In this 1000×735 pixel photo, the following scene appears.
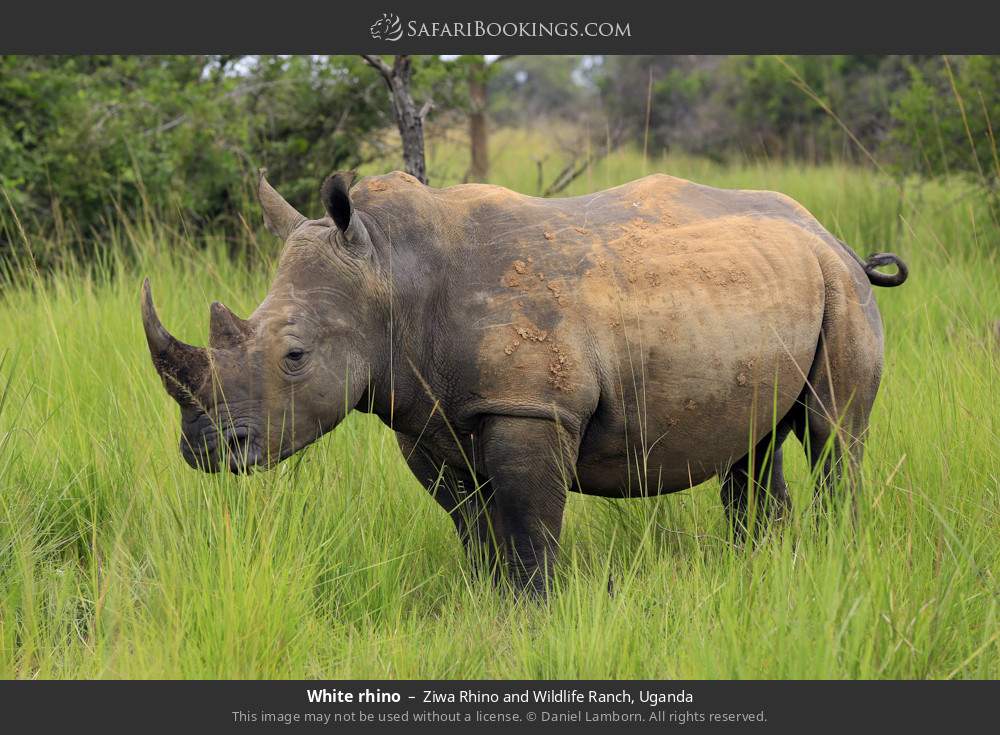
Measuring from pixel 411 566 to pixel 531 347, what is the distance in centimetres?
104

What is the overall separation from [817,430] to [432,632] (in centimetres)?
153

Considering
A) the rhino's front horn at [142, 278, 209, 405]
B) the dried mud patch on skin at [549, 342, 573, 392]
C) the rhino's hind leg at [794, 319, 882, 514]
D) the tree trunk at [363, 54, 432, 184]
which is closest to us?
the rhino's front horn at [142, 278, 209, 405]

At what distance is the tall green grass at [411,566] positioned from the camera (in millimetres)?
3293

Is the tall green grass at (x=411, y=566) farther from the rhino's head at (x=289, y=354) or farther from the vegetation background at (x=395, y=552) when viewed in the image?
the rhino's head at (x=289, y=354)

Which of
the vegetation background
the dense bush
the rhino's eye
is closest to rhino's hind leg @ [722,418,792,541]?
the vegetation background

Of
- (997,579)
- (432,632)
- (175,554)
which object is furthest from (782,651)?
(175,554)

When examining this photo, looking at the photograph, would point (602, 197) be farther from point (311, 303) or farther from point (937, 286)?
point (937, 286)

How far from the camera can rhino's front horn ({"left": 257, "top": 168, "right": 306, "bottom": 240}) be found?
3.99m

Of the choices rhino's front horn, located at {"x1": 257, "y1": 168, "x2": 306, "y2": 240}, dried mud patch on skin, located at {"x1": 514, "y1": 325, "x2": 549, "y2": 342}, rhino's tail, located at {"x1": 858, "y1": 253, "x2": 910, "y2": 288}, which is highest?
rhino's front horn, located at {"x1": 257, "y1": 168, "x2": 306, "y2": 240}

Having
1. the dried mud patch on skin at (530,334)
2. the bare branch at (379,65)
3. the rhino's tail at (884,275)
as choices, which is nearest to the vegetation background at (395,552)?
the rhino's tail at (884,275)

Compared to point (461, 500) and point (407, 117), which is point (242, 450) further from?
point (407, 117)

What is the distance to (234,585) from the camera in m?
3.49

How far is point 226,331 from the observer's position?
3.55m

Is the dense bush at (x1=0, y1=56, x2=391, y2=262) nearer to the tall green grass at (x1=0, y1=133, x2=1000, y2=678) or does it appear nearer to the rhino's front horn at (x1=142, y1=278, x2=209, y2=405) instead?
the tall green grass at (x1=0, y1=133, x2=1000, y2=678)
